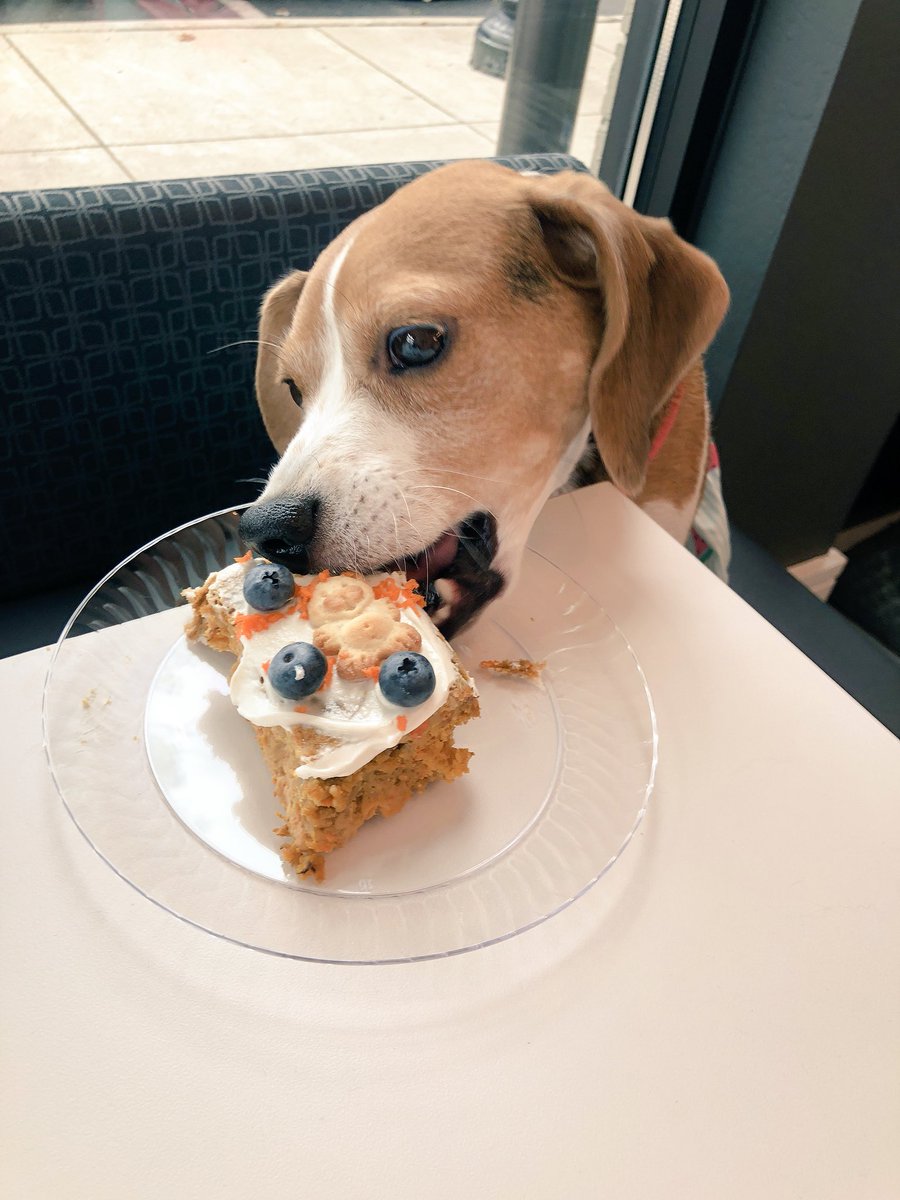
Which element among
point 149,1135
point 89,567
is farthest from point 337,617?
point 89,567

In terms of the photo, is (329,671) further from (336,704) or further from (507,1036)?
(507,1036)

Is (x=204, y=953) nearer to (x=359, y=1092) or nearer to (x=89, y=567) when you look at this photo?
(x=359, y=1092)

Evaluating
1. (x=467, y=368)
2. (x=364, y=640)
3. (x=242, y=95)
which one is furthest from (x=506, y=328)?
(x=242, y=95)

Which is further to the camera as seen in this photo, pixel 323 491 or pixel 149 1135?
pixel 323 491

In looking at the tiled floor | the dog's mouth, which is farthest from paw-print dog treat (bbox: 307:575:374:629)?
the tiled floor

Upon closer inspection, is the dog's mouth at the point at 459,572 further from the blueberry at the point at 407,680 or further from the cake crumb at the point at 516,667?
the blueberry at the point at 407,680
